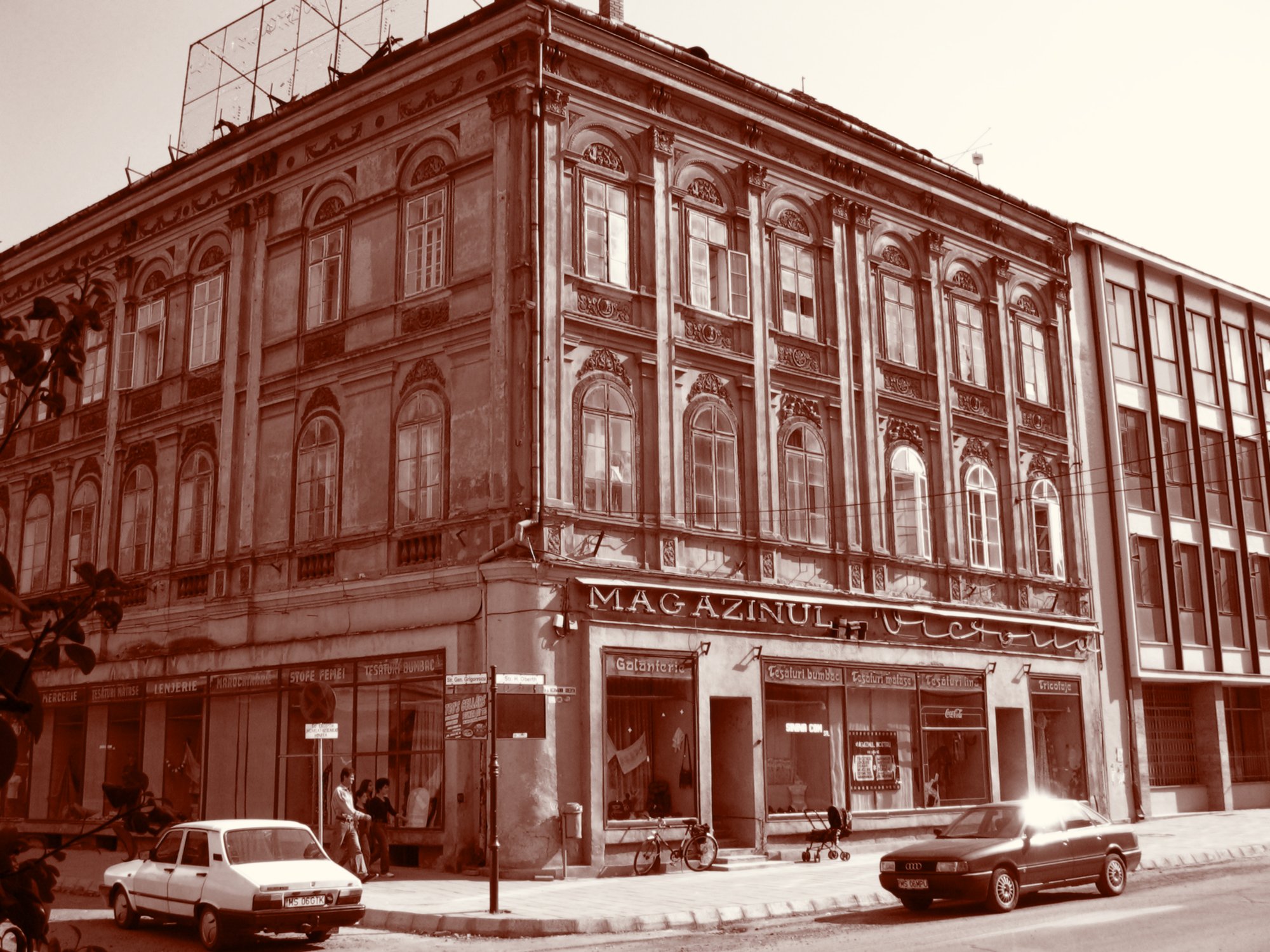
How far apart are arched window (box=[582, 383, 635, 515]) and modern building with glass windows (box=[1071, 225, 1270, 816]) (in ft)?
48.5

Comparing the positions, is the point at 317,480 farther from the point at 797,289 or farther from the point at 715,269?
the point at 797,289

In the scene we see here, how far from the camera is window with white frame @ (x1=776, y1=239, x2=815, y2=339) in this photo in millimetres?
27359

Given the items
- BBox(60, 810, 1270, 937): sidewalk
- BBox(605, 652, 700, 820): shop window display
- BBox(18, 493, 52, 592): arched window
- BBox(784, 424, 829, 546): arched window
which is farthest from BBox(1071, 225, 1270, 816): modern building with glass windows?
BBox(18, 493, 52, 592): arched window

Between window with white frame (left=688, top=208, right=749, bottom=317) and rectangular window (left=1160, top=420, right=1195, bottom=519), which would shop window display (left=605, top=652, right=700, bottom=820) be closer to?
window with white frame (left=688, top=208, right=749, bottom=317)

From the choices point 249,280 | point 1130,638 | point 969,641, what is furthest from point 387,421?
point 1130,638

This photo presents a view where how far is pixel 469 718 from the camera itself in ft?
62.4

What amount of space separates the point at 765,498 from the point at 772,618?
2371 millimetres

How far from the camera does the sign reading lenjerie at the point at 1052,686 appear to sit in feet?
101

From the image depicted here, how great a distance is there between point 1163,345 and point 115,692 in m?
28.8

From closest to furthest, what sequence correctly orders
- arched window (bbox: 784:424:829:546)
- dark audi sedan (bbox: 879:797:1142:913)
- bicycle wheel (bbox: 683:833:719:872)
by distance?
dark audi sedan (bbox: 879:797:1142:913), bicycle wheel (bbox: 683:833:719:872), arched window (bbox: 784:424:829:546)

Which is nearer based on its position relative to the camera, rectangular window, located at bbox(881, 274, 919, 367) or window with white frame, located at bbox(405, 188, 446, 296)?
window with white frame, located at bbox(405, 188, 446, 296)

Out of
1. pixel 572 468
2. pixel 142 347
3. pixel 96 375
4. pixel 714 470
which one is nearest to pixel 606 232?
pixel 572 468

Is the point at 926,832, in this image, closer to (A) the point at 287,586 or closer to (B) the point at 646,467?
(B) the point at 646,467

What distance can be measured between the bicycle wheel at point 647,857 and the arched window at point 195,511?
457 inches
